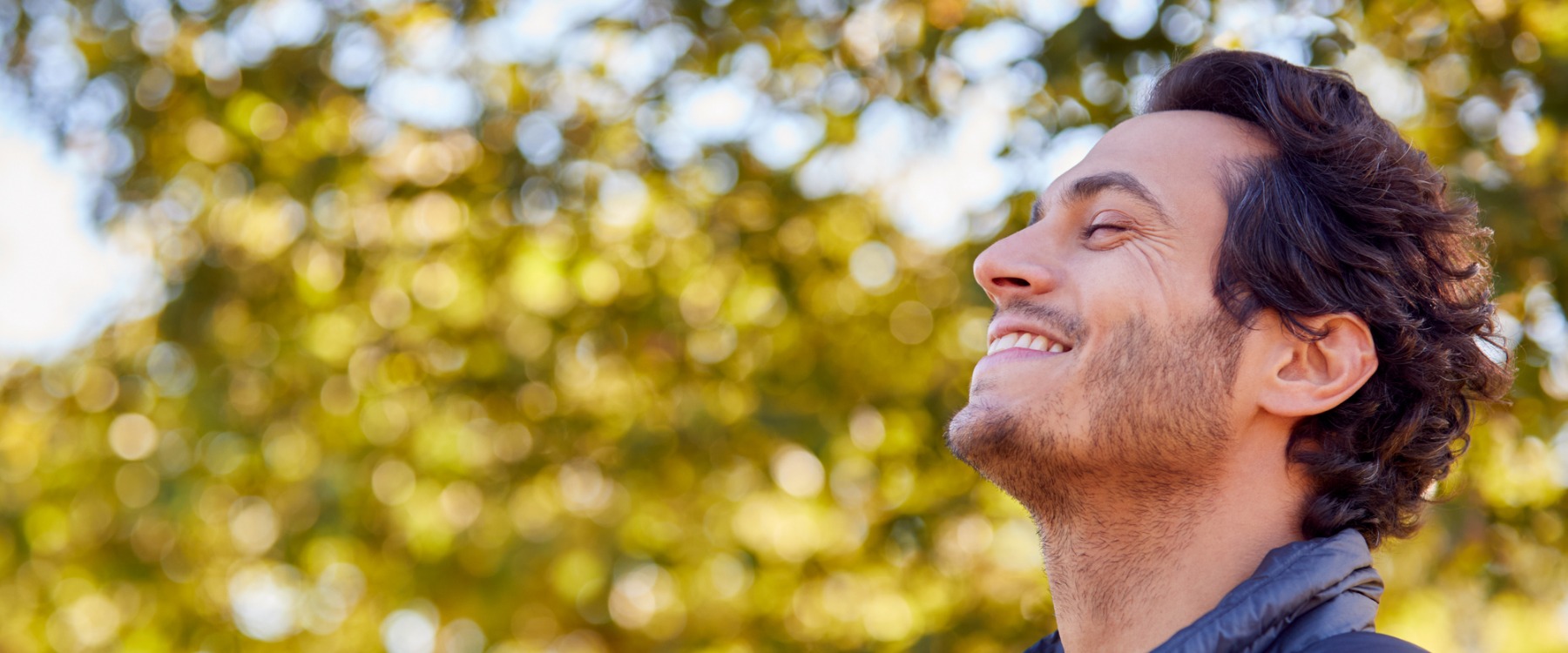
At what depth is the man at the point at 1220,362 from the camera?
6.56ft

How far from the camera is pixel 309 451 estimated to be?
5.29 m

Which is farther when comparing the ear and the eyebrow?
the eyebrow

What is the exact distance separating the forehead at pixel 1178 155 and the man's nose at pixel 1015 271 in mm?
143

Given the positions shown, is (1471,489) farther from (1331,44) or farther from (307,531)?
(307,531)

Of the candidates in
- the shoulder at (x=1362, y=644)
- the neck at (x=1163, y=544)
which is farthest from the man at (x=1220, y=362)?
the shoulder at (x=1362, y=644)

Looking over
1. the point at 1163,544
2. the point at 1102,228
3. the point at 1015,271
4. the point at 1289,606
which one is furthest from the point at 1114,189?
the point at 1289,606

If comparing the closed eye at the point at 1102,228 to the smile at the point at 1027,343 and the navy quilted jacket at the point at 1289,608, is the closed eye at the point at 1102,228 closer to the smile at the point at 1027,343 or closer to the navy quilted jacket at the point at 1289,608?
the smile at the point at 1027,343

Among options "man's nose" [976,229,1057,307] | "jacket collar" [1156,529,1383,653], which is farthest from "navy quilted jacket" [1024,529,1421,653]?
"man's nose" [976,229,1057,307]

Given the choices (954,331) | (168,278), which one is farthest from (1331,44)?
(168,278)

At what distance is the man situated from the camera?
6.56ft

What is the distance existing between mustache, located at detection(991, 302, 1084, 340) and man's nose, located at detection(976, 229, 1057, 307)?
23 millimetres

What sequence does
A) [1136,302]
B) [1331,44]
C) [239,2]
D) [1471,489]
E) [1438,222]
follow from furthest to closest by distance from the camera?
[239,2] → [1471,489] → [1331,44] → [1438,222] → [1136,302]

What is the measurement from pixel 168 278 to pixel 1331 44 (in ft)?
14.2

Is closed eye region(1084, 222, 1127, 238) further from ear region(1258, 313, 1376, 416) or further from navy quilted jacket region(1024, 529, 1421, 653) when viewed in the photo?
navy quilted jacket region(1024, 529, 1421, 653)
